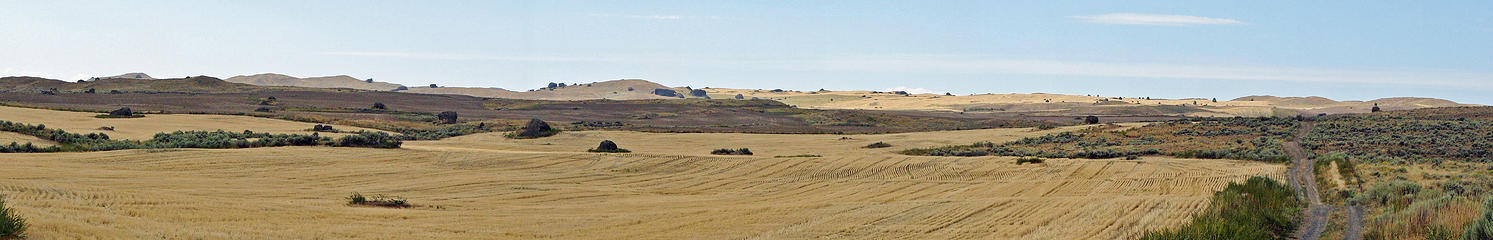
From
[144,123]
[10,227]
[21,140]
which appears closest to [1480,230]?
[10,227]

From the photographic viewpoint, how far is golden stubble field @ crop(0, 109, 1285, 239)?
1825 centimetres

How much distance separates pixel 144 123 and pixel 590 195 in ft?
143

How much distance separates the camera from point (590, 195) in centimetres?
2777

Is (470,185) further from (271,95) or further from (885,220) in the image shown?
(271,95)

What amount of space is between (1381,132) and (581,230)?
2001 inches

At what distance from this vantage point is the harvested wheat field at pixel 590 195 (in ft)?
59.9

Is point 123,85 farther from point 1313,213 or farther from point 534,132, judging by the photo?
point 1313,213

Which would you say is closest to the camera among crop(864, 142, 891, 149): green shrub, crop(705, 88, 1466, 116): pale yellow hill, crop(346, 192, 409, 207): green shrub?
crop(346, 192, 409, 207): green shrub

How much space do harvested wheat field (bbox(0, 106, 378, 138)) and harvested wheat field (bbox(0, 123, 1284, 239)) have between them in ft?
75.0

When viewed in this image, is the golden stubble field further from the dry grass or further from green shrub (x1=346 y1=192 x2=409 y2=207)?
the dry grass

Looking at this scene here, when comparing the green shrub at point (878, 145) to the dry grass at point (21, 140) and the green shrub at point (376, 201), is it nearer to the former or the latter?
the dry grass at point (21, 140)

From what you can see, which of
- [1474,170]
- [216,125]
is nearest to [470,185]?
[1474,170]

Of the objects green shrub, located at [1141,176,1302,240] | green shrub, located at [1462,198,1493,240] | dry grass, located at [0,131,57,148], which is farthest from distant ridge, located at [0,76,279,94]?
green shrub, located at [1462,198,1493,240]

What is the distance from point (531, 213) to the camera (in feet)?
73.9
